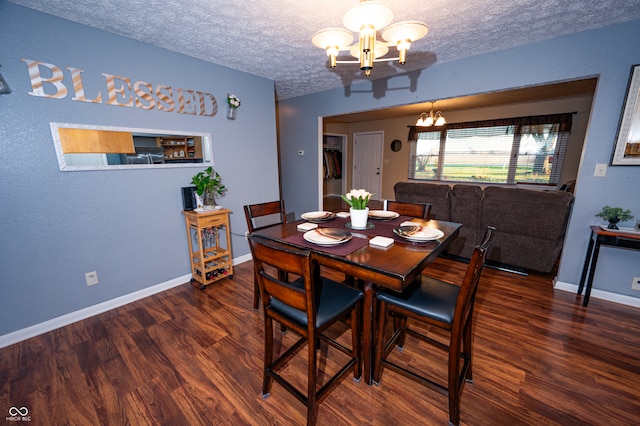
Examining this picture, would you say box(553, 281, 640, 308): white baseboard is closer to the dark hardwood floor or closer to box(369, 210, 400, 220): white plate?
the dark hardwood floor

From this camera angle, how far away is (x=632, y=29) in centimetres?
202

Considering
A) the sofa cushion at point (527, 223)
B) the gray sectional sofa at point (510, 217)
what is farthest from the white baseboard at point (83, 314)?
the sofa cushion at point (527, 223)

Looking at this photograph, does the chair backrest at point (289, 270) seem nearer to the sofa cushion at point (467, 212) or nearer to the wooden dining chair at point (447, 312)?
the wooden dining chair at point (447, 312)

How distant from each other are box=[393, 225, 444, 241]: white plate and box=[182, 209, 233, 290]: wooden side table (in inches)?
72.3

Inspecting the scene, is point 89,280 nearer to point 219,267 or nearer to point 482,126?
point 219,267

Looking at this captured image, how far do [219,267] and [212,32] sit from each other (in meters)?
2.15

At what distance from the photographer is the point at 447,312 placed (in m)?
1.28

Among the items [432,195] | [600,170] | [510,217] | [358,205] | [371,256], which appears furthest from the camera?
[432,195]

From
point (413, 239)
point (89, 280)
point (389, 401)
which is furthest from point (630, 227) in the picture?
point (89, 280)

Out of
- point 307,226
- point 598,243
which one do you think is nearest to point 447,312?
point 307,226

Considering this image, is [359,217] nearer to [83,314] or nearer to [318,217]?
[318,217]

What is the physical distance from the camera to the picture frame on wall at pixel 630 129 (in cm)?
205

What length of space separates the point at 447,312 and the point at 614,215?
209 cm

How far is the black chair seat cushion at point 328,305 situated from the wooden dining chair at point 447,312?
18 cm
